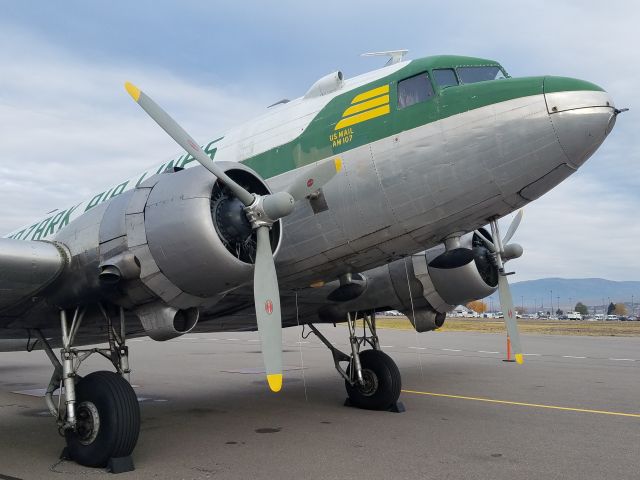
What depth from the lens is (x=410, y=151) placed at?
21.4 feet

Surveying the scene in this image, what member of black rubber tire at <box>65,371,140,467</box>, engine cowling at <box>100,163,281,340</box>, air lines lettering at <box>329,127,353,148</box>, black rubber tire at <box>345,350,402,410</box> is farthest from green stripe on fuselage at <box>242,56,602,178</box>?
black rubber tire at <box>345,350,402,410</box>

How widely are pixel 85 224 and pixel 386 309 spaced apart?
5.80 metres

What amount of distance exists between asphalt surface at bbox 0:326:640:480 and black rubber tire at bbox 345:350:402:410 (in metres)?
0.29

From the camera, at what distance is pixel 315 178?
648 cm

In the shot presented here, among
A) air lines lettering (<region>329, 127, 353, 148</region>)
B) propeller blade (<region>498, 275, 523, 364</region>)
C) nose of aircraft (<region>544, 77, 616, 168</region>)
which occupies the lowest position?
propeller blade (<region>498, 275, 523, 364</region>)

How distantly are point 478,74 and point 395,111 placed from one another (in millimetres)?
1098

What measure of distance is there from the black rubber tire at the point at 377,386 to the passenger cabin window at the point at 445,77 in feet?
15.9

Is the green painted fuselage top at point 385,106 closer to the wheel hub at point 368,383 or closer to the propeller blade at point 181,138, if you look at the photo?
the propeller blade at point 181,138

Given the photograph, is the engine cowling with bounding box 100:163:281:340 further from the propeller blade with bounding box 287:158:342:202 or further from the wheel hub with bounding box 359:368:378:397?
the wheel hub with bounding box 359:368:378:397

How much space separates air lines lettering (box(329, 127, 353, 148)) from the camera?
698 cm

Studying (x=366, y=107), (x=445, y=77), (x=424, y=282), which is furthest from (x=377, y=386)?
(x=445, y=77)

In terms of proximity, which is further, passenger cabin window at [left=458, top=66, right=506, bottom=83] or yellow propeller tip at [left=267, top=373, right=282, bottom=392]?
passenger cabin window at [left=458, top=66, right=506, bottom=83]

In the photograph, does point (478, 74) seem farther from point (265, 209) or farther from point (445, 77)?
point (265, 209)

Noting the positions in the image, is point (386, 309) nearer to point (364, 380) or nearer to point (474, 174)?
point (364, 380)
